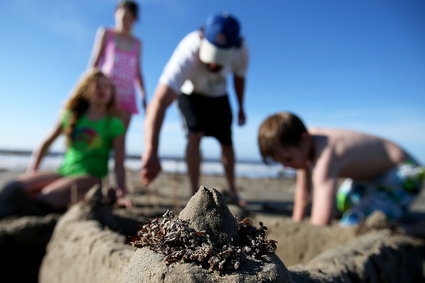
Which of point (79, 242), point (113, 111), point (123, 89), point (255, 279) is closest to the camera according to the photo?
point (255, 279)

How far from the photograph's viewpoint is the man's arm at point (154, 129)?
2.84 m

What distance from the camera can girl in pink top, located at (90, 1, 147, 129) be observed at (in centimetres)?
464

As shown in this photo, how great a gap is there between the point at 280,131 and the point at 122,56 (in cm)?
268

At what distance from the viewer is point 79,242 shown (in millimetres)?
1943

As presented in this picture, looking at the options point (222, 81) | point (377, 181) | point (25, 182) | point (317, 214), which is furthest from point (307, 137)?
point (25, 182)

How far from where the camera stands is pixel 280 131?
3.16 meters

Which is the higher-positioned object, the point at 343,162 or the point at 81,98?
the point at 81,98

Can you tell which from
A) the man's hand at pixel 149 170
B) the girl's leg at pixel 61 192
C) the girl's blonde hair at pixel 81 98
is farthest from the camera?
the girl's blonde hair at pixel 81 98

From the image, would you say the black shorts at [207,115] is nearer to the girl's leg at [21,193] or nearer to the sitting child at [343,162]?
the sitting child at [343,162]

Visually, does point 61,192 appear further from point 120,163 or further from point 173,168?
point 173,168

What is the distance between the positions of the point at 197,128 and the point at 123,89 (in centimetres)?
133

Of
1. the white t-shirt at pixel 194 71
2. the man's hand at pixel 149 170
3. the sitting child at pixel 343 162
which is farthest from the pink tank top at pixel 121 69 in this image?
the sitting child at pixel 343 162

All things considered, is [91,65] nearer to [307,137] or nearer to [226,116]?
[226,116]

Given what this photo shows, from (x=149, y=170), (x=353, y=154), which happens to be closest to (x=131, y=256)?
(x=149, y=170)
